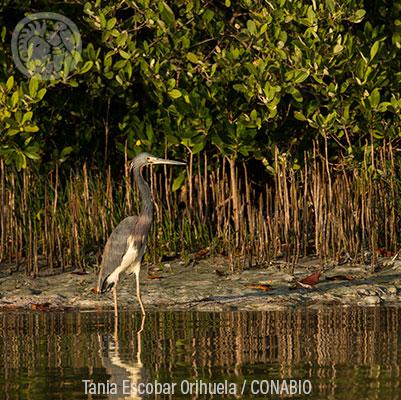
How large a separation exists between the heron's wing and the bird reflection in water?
7.76 ft

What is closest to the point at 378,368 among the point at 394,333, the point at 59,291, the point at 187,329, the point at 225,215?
the point at 394,333

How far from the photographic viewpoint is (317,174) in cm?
1330

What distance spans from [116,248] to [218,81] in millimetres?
2300

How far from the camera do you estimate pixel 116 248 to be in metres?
11.5

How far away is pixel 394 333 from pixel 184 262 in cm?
510

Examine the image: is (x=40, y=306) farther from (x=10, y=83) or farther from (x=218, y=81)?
(x=218, y=81)

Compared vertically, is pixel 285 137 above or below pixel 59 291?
above

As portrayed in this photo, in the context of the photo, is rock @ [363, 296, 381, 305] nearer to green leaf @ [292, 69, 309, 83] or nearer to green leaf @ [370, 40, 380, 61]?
green leaf @ [292, 69, 309, 83]

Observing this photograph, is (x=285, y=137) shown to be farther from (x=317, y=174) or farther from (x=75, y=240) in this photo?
(x=75, y=240)

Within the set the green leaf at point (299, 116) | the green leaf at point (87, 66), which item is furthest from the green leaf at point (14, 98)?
the green leaf at point (299, 116)

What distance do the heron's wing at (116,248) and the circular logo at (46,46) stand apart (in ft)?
5.75

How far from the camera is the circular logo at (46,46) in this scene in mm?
12312

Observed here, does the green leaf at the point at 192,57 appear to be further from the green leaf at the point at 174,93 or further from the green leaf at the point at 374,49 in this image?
the green leaf at the point at 374,49

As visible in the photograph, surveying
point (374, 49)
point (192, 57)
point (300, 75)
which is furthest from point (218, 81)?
point (374, 49)
